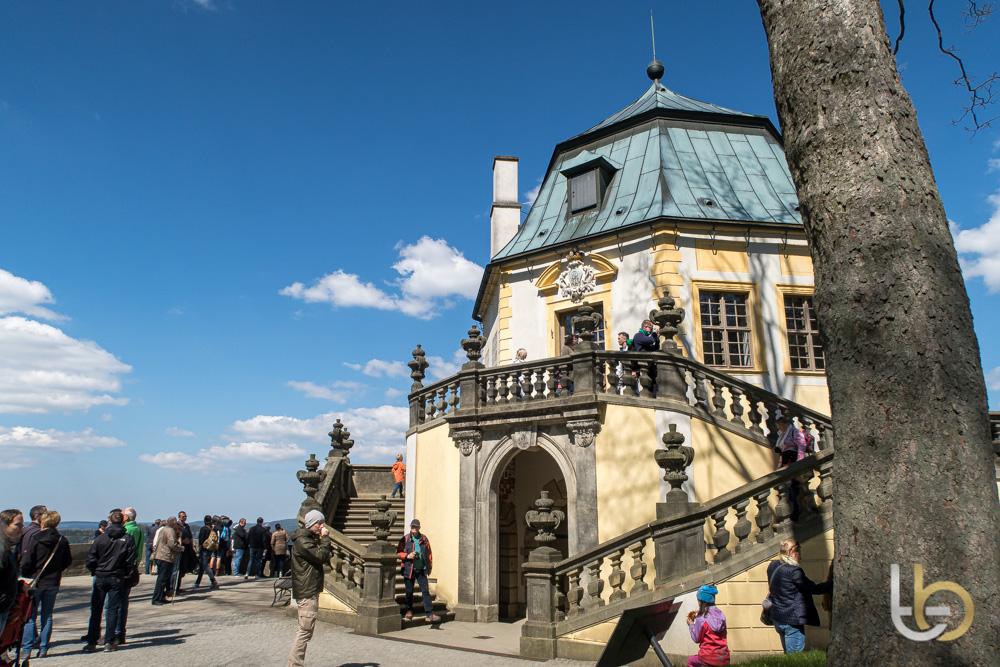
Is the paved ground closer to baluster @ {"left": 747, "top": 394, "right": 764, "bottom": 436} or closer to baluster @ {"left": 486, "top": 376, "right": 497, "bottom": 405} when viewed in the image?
baluster @ {"left": 486, "top": 376, "right": 497, "bottom": 405}

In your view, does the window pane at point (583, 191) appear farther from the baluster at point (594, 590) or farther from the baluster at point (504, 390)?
the baluster at point (594, 590)

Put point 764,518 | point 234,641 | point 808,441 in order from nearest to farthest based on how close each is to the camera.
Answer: point 764,518 < point 234,641 < point 808,441

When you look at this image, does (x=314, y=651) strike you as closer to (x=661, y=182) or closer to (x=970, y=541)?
(x=970, y=541)

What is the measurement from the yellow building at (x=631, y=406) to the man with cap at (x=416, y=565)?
2.79ft

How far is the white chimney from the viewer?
22453 mm

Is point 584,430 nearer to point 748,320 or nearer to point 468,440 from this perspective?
→ point 468,440

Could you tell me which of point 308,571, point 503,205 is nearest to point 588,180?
point 503,205

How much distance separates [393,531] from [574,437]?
Result: 6150mm

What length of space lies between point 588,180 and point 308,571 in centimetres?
1352

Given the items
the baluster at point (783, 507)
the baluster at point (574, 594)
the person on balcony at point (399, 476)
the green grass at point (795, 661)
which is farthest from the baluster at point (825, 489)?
the person on balcony at point (399, 476)

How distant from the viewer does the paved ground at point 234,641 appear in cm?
917

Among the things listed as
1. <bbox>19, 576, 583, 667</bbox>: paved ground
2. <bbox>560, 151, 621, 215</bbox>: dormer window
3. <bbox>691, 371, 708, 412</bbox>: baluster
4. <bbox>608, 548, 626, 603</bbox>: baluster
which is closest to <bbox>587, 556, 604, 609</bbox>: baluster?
<bbox>608, 548, 626, 603</bbox>: baluster

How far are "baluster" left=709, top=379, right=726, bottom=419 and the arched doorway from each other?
4232mm

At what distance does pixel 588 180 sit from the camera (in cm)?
1883
